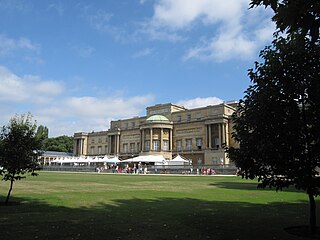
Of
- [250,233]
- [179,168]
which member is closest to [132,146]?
[179,168]

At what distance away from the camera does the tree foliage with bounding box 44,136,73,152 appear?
150 m

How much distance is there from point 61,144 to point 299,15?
154m

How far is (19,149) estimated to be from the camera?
14883 millimetres

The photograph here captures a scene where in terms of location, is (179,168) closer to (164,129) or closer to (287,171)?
(164,129)

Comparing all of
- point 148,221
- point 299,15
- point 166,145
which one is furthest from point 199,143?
point 299,15

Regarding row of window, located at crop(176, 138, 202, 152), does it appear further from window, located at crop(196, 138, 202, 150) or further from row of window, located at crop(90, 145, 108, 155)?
row of window, located at crop(90, 145, 108, 155)

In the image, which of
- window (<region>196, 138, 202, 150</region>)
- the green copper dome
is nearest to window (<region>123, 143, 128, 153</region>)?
the green copper dome

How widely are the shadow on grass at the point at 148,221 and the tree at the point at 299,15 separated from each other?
17.8 feet

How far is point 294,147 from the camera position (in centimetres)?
897

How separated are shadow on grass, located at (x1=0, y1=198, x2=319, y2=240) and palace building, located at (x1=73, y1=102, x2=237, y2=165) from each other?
73074 millimetres

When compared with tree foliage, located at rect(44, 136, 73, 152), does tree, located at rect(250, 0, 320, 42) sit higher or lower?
lower

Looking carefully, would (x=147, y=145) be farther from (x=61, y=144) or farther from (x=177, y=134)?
(x=61, y=144)

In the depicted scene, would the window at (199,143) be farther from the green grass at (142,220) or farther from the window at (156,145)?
the green grass at (142,220)

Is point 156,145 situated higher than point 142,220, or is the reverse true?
point 156,145
